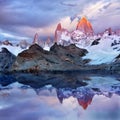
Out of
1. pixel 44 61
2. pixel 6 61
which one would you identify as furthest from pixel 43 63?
pixel 6 61

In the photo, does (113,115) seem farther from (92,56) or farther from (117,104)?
(92,56)

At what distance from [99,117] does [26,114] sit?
11.1 ft

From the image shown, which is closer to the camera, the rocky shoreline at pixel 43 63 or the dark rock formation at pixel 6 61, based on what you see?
the rocky shoreline at pixel 43 63

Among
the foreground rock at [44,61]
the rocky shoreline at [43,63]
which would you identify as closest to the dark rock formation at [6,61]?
the rocky shoreline at [43,63]

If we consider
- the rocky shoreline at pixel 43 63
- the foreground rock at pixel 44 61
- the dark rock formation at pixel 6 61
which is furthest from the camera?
the dark rock formation at pixel 6 61

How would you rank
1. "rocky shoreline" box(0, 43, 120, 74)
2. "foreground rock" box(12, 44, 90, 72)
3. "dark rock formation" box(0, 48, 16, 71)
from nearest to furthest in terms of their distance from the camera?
"rocky shoreline" box(0, 43, 120, 74) → "foreground rock" box(12, 44, 90, 72) → "dark rock formation" box(0, 48, 16, 71)

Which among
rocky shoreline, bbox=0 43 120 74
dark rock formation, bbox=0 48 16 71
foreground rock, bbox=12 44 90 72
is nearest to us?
rocky shoreline, bbox=0 43 120 74

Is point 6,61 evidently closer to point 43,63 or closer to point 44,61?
point 43,63

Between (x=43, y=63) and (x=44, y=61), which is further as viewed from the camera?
A: (x=44, y=61)

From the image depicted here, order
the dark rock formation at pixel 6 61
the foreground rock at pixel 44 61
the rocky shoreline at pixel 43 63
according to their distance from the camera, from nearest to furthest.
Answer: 1. the rocky shoreline at pixel 43 63
2. the foreground rock at pixel 44 61
3. the dark rock formation at pixel 6 61

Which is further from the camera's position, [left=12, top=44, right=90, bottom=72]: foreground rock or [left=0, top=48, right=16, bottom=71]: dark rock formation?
[left=0, top=48, right=16, bottom=71]: dark rock formation

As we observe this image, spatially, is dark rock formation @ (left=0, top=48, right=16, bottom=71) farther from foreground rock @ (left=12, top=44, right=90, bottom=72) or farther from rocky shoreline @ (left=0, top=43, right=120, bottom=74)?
foreground rock @ (left=12, top=44, right=90, bottom=72)

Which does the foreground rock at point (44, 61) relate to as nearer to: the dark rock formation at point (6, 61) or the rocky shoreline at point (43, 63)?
the rocky shoreline at point (43, 63)

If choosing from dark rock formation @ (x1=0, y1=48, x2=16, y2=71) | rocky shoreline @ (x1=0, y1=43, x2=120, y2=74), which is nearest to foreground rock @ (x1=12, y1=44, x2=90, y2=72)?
rocky shoreline @ (x1=0, y1=43, x2=120, y2=74)
